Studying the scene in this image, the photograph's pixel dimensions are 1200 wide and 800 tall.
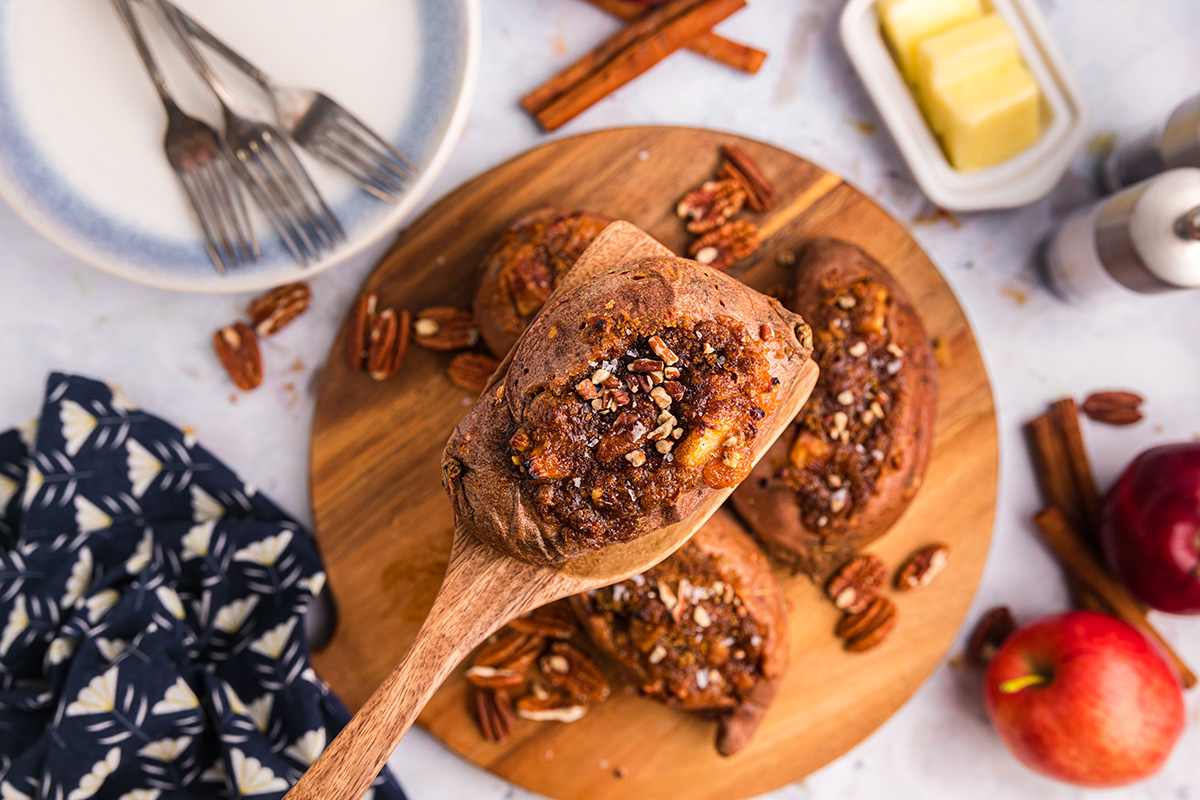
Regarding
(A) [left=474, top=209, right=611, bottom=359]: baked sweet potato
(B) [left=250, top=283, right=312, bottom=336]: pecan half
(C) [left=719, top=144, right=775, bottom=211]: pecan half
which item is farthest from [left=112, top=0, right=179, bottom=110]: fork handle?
(C) [left=719, top=144, right=775, bottom=211]: pecan half

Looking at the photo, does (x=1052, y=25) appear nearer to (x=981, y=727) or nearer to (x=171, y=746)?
(x=981, y=727)

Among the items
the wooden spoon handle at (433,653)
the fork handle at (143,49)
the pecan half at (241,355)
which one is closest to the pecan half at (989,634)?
the wooden spoon handle at (433,653)

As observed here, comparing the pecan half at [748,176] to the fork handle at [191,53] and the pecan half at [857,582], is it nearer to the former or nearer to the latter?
the pecan half at [857,582]

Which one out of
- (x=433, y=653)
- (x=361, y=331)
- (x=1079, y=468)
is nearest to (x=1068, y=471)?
(x=1079, y=468)

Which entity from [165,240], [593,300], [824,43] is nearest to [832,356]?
[593,300]

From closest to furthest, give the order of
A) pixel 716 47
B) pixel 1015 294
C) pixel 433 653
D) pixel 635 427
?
pixel 635 427
pixel 433 653
pixel 716 47
pixel 1015 294

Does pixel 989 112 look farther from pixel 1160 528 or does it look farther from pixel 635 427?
pixel 635 427
